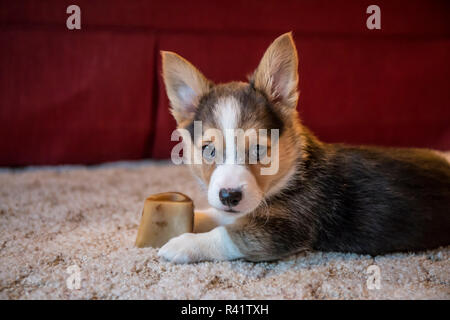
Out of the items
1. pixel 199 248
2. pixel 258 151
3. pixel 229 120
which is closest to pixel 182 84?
pixel 229 120

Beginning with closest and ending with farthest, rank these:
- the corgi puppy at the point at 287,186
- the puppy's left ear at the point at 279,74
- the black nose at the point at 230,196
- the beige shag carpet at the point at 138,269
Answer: the beige shag carpet at the point at 138,269, the black nose at the point at 230,196, the corgi puppy at the point at 287,186, the puppy's left ear at the point at 279,74

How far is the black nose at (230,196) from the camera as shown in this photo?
1651 mm

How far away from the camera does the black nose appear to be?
165 centimetres

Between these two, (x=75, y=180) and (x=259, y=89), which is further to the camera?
(x=75, y=180)

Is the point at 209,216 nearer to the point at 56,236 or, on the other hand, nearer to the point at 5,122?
the point at 56,236

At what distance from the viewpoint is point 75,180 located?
3.06 m

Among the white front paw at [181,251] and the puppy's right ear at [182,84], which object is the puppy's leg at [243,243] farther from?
the puppy's right ear at [182,84]

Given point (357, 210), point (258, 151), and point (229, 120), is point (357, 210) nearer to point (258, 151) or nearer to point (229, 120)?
point (258, 151)

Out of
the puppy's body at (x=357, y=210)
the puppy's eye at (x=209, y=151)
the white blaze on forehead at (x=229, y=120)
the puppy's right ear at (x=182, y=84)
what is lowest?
the puppy's body at (x=357, y=210)

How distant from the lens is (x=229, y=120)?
182 cm

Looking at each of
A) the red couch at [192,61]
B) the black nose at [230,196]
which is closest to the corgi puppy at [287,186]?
the black nose at [230,196]

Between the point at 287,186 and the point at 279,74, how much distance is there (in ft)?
1.71

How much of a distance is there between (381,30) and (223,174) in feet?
8.83

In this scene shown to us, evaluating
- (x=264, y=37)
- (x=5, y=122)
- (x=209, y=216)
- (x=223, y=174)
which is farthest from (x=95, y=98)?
(x=223, y=174)
